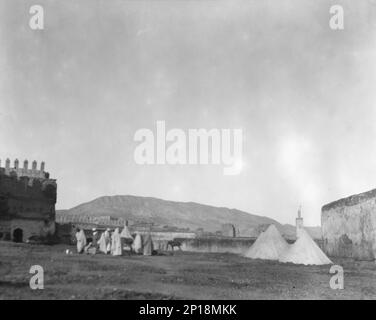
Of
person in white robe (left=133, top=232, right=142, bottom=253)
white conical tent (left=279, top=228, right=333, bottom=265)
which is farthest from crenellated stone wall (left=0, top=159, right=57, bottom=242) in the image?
white conical tent (left=279, top=228, right=333, bottom=265)

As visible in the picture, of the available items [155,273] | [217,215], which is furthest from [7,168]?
[217,215]

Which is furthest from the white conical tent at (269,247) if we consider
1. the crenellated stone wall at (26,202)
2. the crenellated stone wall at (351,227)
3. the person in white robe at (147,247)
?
the crenellated stone wall at (26,202)

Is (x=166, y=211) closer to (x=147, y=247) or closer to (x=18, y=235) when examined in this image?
(x=18, y=235)

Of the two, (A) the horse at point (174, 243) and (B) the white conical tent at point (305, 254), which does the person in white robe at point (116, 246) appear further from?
(A) the horse at point (174, 243)
